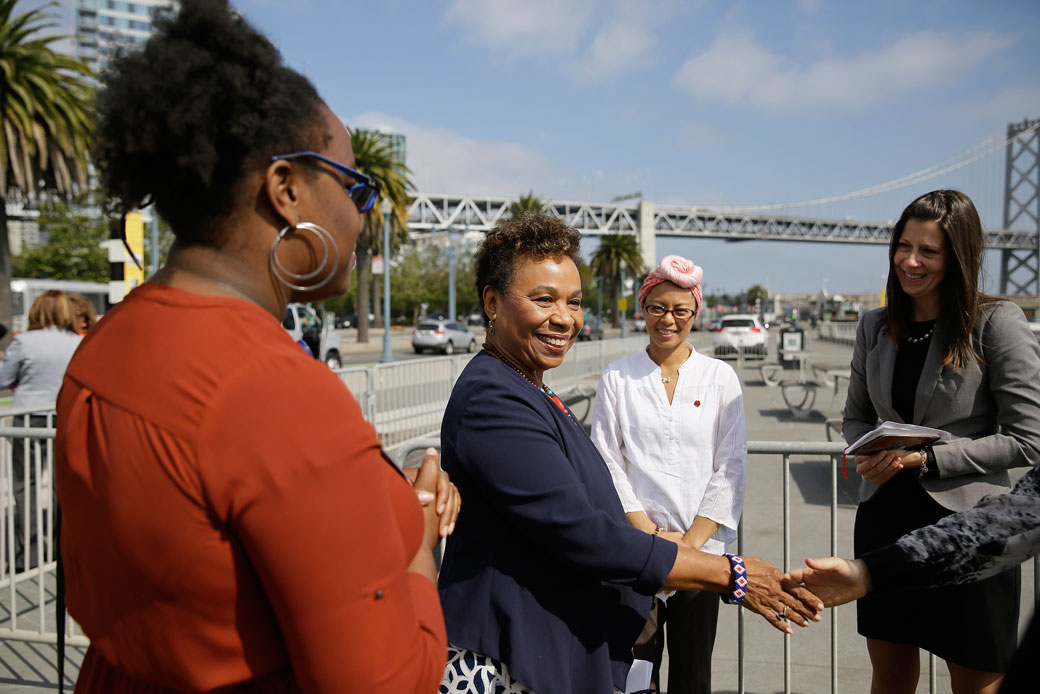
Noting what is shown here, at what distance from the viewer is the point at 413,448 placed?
147 inches

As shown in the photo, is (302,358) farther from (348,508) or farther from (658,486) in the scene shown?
(658,486)

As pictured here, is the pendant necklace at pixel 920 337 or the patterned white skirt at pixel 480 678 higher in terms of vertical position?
the pendant necklace at pixel 920 337

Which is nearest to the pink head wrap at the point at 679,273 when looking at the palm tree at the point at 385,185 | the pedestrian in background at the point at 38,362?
the pedestrian in background at the point at 38,362

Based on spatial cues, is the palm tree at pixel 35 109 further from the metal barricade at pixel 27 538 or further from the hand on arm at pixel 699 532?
the hand on arm at pixel 699 532

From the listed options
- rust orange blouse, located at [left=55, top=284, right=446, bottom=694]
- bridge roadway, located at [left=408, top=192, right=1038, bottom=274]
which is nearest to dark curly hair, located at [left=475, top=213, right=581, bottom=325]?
rust orange blouse, located at [left=55, top=284, right=446, bottom=694]

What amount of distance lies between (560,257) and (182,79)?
127 centimetres

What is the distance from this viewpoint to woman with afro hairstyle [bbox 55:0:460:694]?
3.12 ft

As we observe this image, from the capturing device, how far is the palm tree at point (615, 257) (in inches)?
2783

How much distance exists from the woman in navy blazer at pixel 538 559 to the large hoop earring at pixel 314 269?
70cm

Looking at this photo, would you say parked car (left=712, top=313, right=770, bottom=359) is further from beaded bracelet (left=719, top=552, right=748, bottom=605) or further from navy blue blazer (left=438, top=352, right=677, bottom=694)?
navy blue blazer (left=438, top=352, right=677, bottom=694)

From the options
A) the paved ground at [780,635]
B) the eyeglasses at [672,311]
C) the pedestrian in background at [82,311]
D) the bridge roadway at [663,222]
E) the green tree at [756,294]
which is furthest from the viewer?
the green tree at [756,294]

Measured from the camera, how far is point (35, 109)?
16500 mm

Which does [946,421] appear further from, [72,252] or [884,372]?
[72,252]

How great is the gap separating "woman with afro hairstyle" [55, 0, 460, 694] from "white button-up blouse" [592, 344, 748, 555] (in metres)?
1.82
